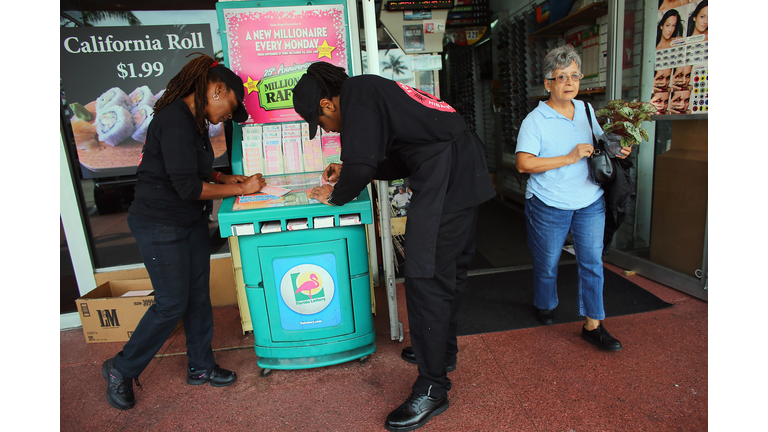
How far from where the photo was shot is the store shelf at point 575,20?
3832mm

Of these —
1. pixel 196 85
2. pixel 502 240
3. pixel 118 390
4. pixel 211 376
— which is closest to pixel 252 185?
pixel 196 85

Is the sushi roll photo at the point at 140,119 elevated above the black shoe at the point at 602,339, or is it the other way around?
the sushi roll photo at the point at 140,119

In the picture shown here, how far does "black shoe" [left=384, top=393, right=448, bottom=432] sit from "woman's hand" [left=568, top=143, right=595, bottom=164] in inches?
56.1

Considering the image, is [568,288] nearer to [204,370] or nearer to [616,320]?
[616,320]

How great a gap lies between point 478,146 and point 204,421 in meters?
1.90

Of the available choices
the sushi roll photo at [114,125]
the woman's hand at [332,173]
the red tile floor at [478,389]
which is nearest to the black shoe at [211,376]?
the red tile floor at [478,389]

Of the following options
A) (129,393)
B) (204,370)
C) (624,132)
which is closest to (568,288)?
(624,132)

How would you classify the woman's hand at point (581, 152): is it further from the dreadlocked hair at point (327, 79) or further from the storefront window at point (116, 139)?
the storefront window at point (116, 139)

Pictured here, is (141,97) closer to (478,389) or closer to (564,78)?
(564,78)

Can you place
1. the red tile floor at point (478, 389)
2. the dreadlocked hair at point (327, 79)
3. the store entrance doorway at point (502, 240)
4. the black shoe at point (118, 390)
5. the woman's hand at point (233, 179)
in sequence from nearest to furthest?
the dreadlocked hair at point (327, 79), the red tile floor at point (478, 389), the black shoe at point (118, 390), the woman's hand at point (233, 179), the store entrance doorway at point (502, 240)

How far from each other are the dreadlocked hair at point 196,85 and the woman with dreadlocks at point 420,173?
0.51m

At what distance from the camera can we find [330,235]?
234 centimetres

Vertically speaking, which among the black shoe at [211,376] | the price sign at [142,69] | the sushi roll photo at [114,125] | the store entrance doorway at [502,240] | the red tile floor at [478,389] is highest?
the price sign at [142,69]

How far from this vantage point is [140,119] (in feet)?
10.5
